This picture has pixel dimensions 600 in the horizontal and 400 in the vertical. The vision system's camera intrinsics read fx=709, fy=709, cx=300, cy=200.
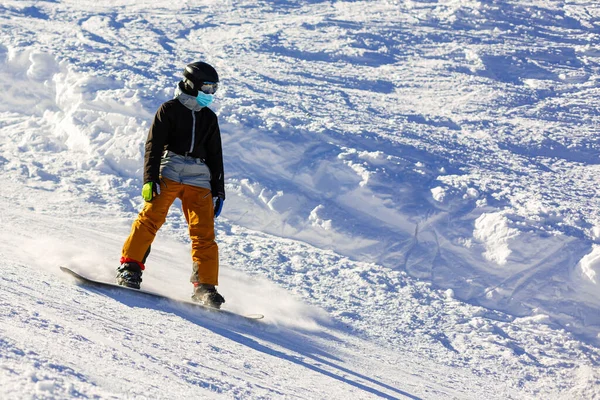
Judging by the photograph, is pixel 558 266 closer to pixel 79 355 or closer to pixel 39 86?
pixel 79 355

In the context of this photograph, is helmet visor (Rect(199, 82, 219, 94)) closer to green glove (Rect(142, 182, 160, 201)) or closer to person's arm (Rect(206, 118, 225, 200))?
person's arm (Rect(206, 118, 225, 200))

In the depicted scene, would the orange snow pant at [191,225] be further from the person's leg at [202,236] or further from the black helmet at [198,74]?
the black helmet at [198,74]

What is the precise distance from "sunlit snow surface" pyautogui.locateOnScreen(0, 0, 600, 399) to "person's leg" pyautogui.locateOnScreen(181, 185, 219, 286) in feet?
1.35

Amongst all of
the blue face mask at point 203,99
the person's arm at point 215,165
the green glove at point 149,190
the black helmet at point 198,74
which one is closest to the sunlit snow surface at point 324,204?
the green glove at point 149,190

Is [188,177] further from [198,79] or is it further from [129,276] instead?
[129,276]

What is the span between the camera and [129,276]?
4934mm

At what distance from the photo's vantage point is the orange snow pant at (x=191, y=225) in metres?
4.98

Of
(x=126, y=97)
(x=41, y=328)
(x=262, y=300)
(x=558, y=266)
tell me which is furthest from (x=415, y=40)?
(x=41, y=328)

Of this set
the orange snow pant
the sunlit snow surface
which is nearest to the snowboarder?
the orange snow pant

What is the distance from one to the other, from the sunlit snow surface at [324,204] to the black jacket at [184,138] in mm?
949

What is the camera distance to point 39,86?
11352 millimetres

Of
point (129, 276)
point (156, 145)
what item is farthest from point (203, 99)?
point (129, 276)

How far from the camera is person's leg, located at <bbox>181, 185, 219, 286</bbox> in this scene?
514 centimetres

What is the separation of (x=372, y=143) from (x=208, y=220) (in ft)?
16.6
